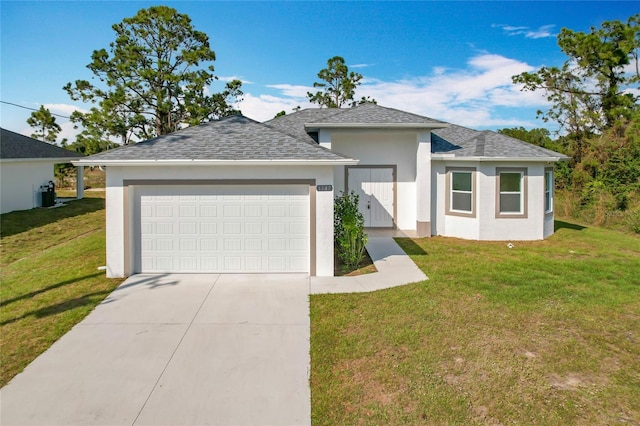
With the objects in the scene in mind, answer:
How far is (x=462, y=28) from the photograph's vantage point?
19.9 meters

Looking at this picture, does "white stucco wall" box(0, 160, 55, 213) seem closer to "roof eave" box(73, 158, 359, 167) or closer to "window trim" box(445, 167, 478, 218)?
"roof eave" box(73, 158, 359, 167)

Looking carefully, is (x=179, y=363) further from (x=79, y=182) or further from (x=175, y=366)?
(x=79, y=182)

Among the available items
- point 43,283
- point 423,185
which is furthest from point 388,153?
point 43,283

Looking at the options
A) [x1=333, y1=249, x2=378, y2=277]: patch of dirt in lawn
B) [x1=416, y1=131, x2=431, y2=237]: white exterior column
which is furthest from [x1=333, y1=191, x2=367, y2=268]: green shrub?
[x1=416, y1=131, x2=431, y2=237]: white exterior column

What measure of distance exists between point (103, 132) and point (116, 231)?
25.6m

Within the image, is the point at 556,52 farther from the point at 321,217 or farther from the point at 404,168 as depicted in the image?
the point at 321,217

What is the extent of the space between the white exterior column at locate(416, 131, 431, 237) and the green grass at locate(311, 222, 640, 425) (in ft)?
14.4

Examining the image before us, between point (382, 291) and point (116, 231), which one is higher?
point (116, 231)

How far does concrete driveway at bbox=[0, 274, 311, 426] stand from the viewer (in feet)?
13.9

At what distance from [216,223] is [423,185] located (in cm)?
787

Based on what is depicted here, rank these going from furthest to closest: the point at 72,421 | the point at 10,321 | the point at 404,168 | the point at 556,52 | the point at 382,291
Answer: the point at 556,52
the point at 404,168
the point at 382,291
the point at 10,321
the point at 72,421

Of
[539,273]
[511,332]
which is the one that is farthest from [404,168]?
[511,332]

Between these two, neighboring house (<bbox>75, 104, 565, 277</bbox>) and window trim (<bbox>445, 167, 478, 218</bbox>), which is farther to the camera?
window trim (<bbox>445, 167, 478, 218</bbox>)

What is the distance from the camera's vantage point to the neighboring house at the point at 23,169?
18891mm
